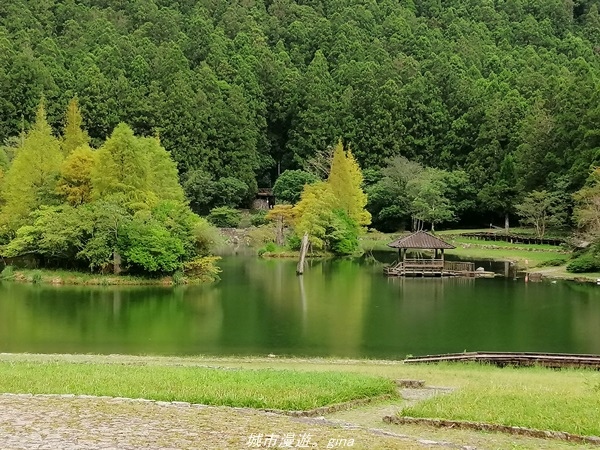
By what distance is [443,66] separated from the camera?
256 ft

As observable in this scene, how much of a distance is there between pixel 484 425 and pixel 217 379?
4314 millimetres

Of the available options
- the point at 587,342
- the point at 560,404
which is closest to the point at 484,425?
the point at 560,404

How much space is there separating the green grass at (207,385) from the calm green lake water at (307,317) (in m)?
8.10

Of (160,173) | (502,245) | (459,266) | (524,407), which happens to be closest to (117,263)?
(160,173)

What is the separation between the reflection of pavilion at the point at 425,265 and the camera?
38688 mm

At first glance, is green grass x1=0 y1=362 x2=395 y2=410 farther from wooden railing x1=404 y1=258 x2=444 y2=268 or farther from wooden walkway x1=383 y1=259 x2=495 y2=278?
wooden railing x1=404 y1=258 x2=444 y2=268

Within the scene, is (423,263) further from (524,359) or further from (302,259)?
(524,359)

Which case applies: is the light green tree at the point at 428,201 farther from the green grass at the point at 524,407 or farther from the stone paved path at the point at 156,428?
the stone paved path at the point at 156,428

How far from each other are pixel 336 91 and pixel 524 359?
64.2 meters

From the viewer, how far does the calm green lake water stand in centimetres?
2088

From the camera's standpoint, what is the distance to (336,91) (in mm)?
79000

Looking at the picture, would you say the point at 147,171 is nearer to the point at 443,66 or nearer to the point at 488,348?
the point at 488,348

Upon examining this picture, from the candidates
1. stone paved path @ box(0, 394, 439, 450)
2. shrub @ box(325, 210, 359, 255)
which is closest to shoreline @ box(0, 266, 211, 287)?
shrub @ box(325, 210, 359, 255)

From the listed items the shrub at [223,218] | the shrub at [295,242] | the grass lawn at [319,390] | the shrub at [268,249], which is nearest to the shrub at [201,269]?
the shrub at [268,249]
